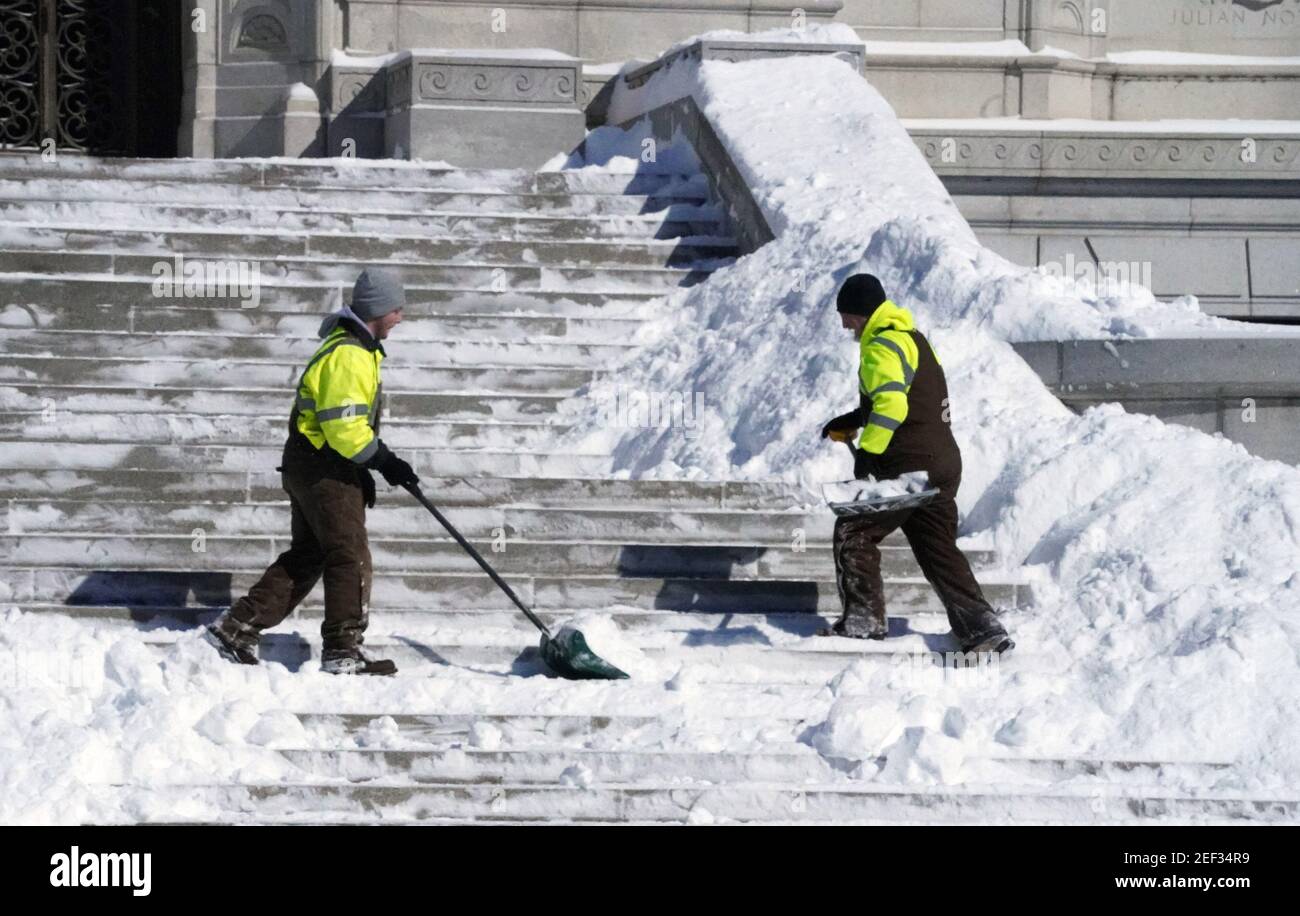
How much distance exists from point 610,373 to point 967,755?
219 inches

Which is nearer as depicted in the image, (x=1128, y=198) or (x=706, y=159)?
(x=706, y=159)

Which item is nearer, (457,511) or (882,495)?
(882,495)

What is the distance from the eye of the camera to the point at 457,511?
1068 cm

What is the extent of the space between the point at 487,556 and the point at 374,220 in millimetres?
5230

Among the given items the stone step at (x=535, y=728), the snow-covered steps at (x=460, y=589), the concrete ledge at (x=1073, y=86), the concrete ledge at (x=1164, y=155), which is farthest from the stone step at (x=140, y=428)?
the concrete ledge at (x=1073, y=86)

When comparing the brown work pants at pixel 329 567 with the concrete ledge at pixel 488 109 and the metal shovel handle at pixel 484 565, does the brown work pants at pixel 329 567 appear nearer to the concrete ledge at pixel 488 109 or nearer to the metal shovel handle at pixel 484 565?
the metal shovel handle at pixel 484 565

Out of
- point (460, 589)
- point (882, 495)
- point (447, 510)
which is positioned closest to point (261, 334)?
point (447, 510)

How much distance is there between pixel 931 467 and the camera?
9.70 meters

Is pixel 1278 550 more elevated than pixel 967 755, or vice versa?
pixel 1278 550

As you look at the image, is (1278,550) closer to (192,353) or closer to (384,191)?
(192,353)

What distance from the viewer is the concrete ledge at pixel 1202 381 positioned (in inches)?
453

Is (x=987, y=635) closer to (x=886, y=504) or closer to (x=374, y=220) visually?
(x=886, y=504)
